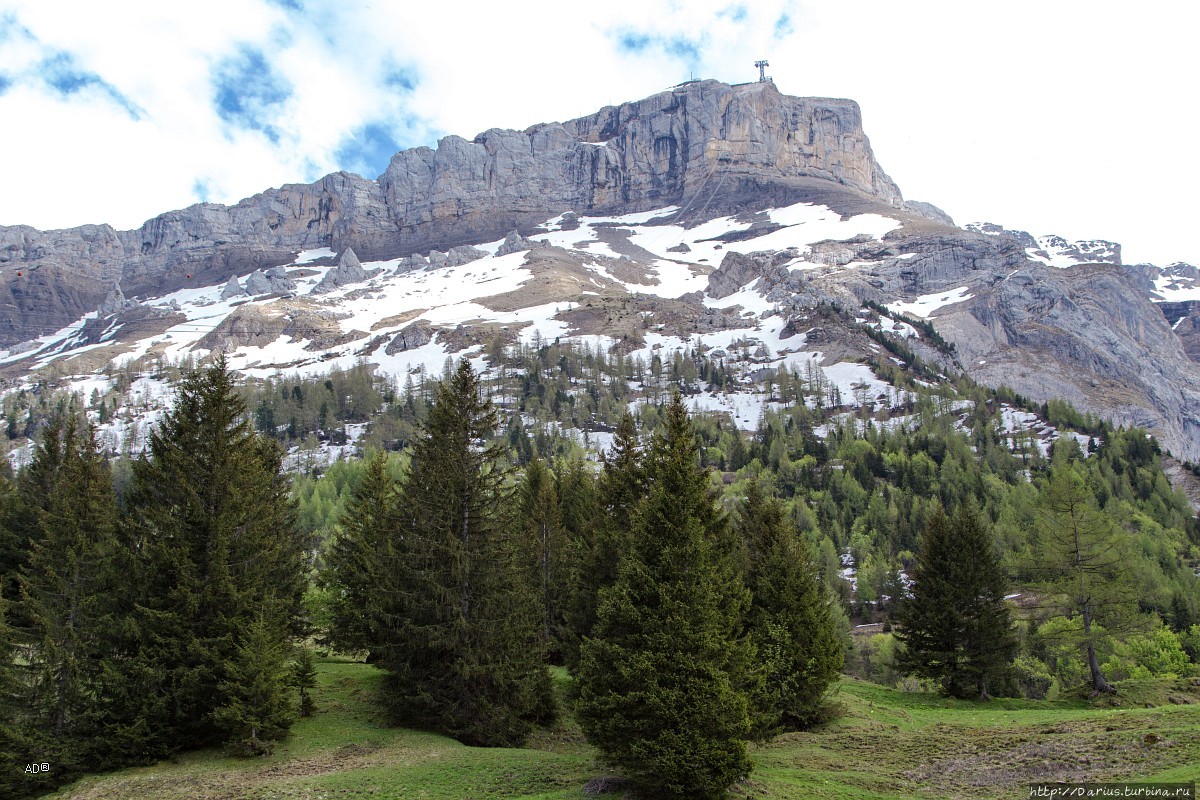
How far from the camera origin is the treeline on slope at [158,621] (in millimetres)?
19547

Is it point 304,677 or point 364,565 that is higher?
point 364,565

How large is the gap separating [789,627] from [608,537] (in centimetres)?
775

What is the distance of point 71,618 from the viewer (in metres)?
21.8

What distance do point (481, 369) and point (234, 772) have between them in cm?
16844

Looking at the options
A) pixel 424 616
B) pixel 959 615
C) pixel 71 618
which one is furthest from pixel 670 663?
pixel 959 615

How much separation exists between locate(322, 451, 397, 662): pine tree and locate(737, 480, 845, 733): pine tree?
46.8 feet

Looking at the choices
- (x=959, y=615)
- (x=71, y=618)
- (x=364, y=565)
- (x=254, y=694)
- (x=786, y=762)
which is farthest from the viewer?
(x=959, y=615)

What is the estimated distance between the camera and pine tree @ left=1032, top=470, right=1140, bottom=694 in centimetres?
3225

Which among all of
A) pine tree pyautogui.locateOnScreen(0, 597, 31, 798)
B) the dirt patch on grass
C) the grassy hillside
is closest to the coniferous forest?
pine tree pyautogui.locateOnScreen(0, 597, 31, 798)

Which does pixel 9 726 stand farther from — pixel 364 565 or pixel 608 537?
pixel 608 537

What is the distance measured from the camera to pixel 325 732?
2361cm

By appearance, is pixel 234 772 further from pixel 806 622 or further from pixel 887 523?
pixel 887 523

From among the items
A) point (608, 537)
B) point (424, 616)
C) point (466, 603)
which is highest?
point (608, 537)

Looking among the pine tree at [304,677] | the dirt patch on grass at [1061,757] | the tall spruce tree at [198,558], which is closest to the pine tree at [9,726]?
the tall spruce tree at [198,558]
